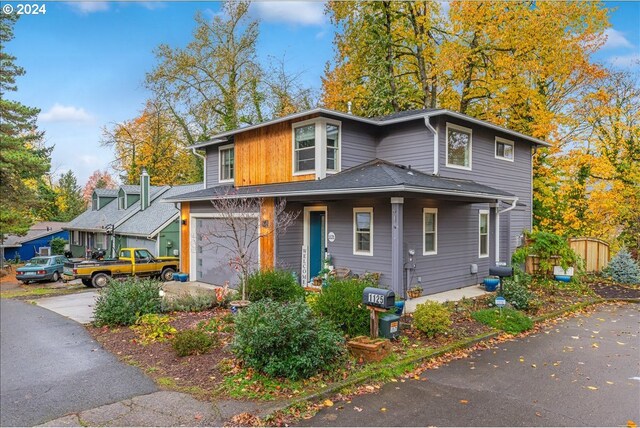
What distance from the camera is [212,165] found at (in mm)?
17641

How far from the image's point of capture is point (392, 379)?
5750 millimetres

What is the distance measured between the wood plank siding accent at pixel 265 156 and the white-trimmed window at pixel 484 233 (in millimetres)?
6549

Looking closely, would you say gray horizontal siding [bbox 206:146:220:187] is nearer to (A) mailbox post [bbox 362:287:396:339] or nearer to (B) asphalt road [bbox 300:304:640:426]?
(A) mailbox post [bbox 362:287:396:339]

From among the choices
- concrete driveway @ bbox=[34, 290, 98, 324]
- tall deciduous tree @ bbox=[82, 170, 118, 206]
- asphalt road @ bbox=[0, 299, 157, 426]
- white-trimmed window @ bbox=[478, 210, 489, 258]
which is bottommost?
concrete driveway @ bbox=[34, 290, 98, 324]

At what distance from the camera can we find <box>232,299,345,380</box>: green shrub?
5.44 meters

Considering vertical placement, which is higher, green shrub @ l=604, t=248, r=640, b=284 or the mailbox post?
the mailbox post

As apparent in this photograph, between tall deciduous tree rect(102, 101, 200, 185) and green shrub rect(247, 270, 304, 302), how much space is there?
2570 cm

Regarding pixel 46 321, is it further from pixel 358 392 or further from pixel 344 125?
pixel 344 125

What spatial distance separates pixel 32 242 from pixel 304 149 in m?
26.1

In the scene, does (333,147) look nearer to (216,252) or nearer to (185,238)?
(216,252)

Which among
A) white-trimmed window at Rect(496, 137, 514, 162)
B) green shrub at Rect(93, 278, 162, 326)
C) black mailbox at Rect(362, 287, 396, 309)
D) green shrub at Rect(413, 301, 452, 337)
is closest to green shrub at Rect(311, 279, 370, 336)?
black mailbox at Rect(362, 287, 396, 309)

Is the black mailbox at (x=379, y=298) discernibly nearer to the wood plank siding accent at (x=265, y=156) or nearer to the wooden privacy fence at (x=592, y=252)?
the wood plank siding accent at (x=265, y=156)

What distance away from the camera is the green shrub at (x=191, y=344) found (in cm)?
661

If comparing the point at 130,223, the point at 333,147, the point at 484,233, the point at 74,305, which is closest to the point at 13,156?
the point at 130,223
